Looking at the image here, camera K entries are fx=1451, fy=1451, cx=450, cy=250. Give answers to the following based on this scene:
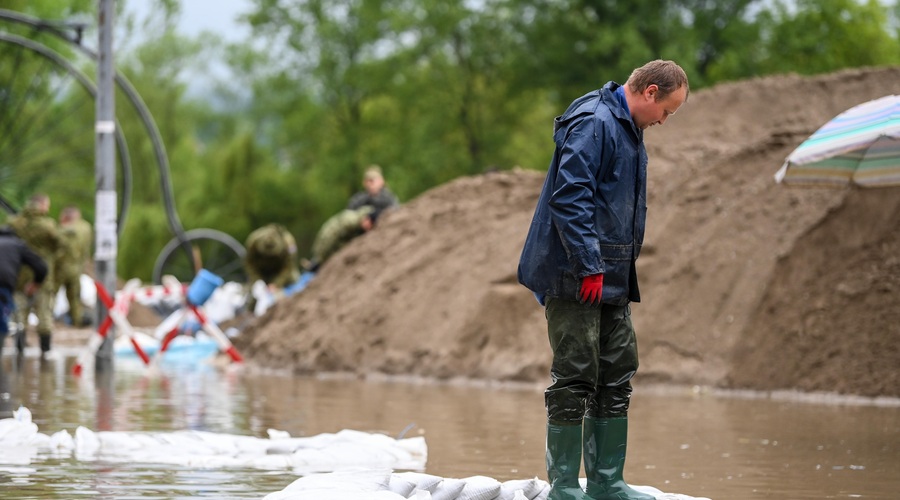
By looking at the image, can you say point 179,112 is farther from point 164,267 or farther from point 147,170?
point 164,267

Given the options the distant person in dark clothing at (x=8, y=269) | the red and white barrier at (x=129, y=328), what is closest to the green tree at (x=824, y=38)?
the red and white barrier at (x=129, y=328)

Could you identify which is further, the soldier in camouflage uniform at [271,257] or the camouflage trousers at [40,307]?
the soldier in camouflage uniform at [271,257]

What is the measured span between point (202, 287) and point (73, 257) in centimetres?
508

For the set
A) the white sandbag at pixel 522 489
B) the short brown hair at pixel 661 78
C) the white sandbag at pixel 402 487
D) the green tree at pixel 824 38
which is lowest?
the white sandbag at pixel 522 489

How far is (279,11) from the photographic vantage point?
183 feet

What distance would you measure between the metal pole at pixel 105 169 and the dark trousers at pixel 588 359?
39.0 ft

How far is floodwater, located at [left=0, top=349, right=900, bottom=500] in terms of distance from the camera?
793 centimetres

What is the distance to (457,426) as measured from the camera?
1144cm

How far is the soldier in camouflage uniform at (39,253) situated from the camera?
21766 millimetres

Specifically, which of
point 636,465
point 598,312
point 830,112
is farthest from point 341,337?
point 598,312

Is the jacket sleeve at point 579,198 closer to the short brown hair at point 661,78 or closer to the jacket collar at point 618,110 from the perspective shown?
the jacket collar at point 618,110

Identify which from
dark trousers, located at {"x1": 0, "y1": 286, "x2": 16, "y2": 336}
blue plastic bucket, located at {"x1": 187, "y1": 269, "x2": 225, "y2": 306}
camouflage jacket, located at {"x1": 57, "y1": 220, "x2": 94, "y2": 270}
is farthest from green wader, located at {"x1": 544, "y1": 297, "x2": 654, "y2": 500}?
camouflage jacket, located at {"x1": 57, "y1": 220, "x2": 94, "y2": 270}

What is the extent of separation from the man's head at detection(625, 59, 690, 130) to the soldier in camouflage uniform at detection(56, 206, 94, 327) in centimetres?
1778

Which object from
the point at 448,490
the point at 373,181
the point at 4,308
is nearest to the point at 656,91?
the point at 448,490
